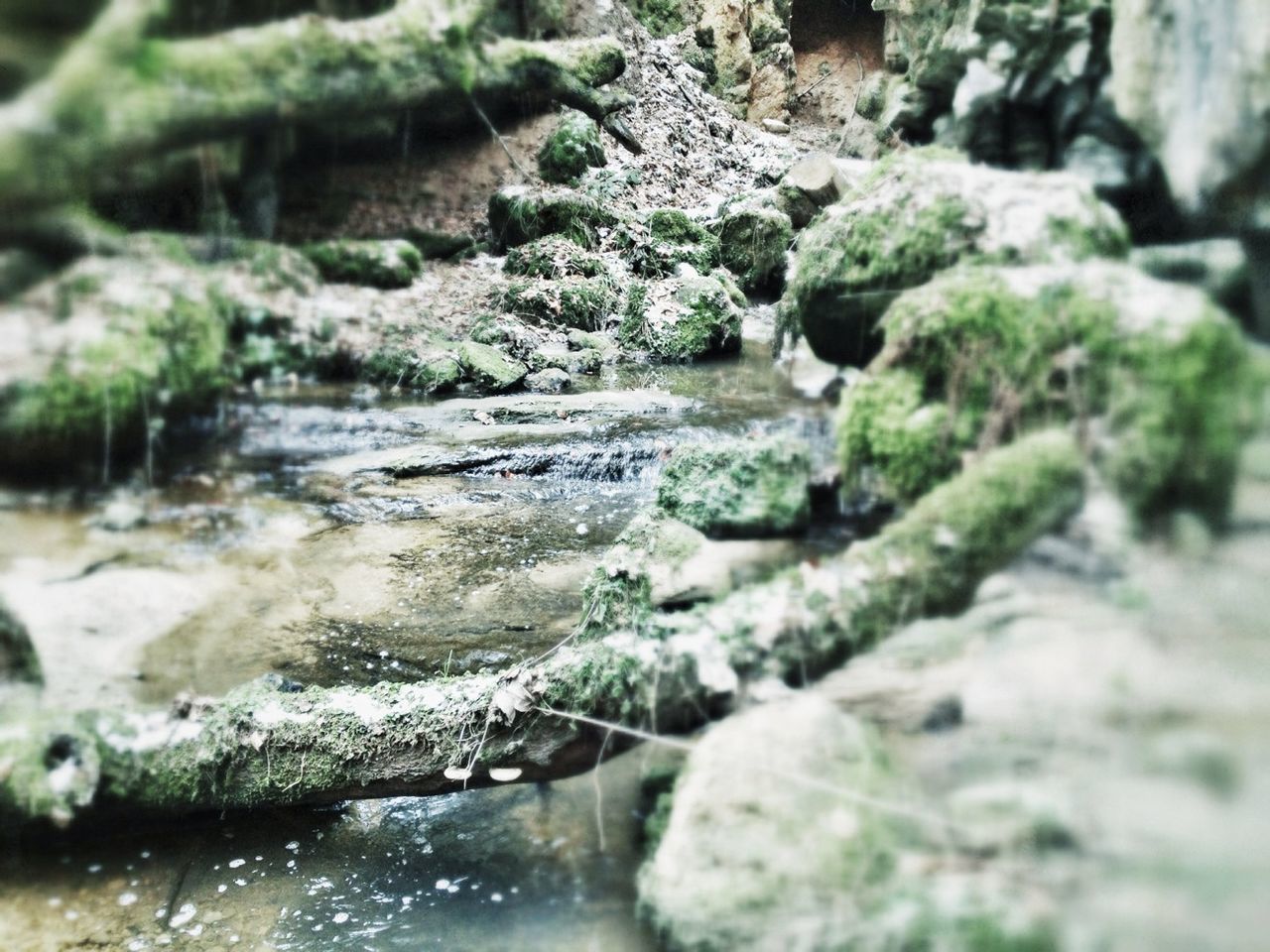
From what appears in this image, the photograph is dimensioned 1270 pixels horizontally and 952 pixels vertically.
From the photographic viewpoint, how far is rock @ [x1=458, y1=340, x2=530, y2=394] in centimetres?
271

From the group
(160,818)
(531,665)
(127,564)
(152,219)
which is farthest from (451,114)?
(160,818)

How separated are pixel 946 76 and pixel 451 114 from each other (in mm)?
1384

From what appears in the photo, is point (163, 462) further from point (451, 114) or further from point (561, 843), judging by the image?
point (561, 843)

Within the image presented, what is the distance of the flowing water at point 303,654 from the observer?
2.20 m

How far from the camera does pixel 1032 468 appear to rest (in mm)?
1703

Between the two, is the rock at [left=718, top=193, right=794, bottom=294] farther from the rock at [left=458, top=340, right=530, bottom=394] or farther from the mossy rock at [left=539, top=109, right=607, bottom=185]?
the rock at [left=458, top=340, right=530, bottom=394]

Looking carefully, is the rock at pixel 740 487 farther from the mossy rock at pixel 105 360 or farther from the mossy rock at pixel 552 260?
the mossy rock at pixel 105 360

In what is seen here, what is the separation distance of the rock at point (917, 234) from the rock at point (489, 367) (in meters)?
1.06

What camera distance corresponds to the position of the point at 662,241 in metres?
2.92

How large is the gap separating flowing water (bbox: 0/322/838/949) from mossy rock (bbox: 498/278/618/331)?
15.5 inches

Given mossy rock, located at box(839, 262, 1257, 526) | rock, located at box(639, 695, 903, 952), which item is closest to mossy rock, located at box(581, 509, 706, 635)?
rock, located at box(639, 695, 903, 952)

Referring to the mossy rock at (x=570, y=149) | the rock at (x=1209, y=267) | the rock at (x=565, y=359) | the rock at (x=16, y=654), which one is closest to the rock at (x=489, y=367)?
the rock at (x=565, y=359)

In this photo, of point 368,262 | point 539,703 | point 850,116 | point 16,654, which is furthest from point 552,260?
point 16,654

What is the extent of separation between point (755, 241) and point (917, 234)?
32.9 inches
